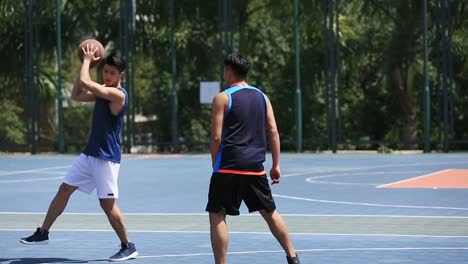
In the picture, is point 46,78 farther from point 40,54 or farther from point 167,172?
point 167,172

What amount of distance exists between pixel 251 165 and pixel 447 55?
2258cm

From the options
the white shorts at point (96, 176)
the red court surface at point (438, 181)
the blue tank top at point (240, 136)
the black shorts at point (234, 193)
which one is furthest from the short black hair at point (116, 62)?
the red court surface at point (438, 181)

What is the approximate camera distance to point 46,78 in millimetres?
35000

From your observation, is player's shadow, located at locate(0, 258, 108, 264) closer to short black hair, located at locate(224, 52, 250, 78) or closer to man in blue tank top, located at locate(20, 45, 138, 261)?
man in blue tank top, located at locate(20, 45, 138, 261)

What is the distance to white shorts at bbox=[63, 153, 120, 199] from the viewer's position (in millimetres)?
9727

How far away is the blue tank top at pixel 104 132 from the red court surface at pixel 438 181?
970cm

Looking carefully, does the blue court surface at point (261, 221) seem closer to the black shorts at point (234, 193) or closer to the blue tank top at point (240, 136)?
the black shorts at point (234, 193)

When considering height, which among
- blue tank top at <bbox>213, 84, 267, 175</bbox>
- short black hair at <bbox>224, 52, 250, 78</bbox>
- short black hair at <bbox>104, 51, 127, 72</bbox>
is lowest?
blue tank top at <bbox>213, 84, 267, 175</bbox>

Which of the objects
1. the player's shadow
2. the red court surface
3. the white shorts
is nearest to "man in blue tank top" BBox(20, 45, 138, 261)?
the white shorts

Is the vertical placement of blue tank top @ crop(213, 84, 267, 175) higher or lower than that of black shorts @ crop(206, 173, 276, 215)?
higher

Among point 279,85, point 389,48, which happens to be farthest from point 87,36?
point 389,48

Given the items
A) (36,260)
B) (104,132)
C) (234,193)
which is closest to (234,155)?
(234,193)

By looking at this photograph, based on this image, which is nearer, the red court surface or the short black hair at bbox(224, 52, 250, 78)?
the short black hair at bbox(224, 52, 250, 78)

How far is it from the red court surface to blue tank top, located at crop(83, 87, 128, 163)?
9.70 m
